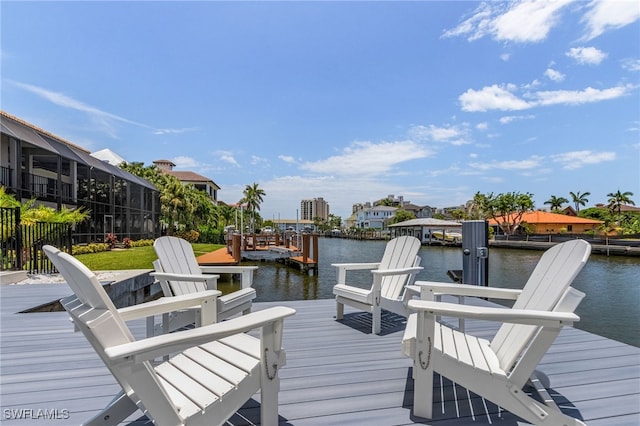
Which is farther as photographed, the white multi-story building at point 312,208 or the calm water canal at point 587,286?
the white multi-story building at point 312,208

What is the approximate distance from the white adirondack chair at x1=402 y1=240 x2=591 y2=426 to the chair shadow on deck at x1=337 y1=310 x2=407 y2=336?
4.12ft

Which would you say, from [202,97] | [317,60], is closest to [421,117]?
[317,60]

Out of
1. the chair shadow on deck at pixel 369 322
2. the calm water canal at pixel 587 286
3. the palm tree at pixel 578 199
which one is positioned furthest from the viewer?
the palm tree at pixel 578 199

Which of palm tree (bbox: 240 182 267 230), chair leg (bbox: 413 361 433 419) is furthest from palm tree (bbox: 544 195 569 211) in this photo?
chair leg (bbox: 413 361 433 419)

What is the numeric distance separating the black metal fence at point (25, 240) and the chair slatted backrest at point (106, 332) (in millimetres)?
5634

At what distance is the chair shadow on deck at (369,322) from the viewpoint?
3031mm

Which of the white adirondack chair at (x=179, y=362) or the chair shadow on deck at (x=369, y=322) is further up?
the white adirondack chair at (x=179, y=362)

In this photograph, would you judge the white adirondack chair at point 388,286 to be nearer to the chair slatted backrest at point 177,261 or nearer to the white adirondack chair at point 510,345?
the white adirondack chair at point 510,345

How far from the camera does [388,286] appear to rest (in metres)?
3.38

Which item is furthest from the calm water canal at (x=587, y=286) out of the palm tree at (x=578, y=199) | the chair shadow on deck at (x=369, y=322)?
the palm tree at (x=578, y=199)

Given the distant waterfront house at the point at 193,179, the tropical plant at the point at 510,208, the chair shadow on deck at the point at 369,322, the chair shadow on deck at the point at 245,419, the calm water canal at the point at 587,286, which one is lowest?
the calm water canal at the point at 587,286

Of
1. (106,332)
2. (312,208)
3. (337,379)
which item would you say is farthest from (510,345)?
(312,208)

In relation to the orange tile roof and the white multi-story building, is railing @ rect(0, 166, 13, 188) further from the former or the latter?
the white multi-story building

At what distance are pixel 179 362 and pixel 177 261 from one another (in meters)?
1.63
